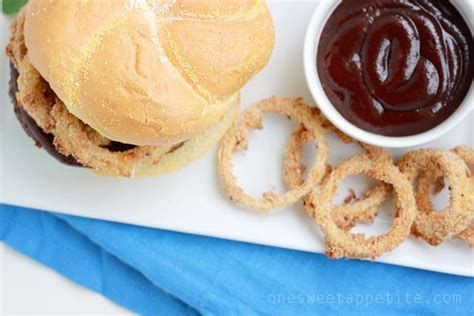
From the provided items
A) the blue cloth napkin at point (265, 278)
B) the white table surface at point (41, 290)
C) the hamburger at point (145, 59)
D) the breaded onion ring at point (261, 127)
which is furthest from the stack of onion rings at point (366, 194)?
the white table surface at point (41, 290)

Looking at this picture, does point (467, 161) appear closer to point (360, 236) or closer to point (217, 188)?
point (360, 236)

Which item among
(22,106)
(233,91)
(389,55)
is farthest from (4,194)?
(389,55)

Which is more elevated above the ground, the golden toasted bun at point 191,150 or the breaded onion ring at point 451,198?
the golden toasted bun at point 191,150

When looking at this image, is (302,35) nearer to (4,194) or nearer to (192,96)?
(192,96)

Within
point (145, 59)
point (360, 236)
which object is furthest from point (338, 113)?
point (145, 59)

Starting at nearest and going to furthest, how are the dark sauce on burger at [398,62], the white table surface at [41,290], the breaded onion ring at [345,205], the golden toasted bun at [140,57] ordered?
the golden toasted bun at [140,57] < the dark sauce on burger at [398,62] < the breaded onion ring at [345,205] < the white table surface at [41,290]

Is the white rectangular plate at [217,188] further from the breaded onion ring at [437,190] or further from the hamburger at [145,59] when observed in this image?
the hamburger at [145,59]
